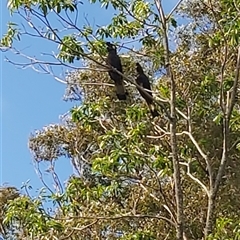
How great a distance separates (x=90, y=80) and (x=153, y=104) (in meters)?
3.82

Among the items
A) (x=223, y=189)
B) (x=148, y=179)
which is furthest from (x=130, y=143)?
(x=223, y=189)

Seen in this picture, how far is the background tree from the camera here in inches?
258

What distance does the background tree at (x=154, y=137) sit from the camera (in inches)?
258

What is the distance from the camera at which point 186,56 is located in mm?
10578

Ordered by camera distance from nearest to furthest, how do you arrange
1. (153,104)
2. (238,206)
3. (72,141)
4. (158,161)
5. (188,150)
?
(158,161) → (153,104) → (188,150) → (238,206) → (72,141)

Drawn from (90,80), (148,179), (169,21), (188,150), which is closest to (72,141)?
(90,80)

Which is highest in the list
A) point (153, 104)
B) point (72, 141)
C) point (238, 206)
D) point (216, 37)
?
point (72, 141)

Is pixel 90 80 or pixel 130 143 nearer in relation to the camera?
pixel 130 143

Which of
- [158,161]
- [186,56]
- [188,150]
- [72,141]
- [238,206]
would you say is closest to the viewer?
[158,161]

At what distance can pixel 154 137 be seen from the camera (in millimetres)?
7414

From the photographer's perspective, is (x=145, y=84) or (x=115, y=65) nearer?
(x=115, y=65)

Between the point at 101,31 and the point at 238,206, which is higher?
the point at 101,31

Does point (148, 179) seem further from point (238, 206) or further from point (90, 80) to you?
point (90, 80)

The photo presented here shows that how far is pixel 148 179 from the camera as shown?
29.1 ft
